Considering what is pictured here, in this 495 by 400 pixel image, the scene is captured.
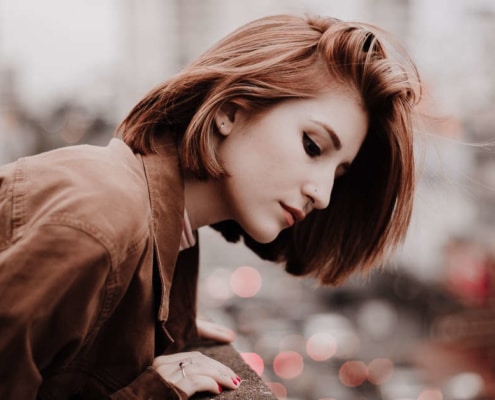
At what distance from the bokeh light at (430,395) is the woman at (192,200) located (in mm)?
20189

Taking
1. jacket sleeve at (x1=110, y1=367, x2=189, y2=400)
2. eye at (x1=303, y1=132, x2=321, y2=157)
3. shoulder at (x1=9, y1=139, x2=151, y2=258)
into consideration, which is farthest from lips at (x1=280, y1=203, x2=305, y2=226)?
jacket sleeve at (x1=110, y1=367, x2=189, y2=400)

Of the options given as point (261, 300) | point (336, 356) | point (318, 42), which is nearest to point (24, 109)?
point (261, 300)

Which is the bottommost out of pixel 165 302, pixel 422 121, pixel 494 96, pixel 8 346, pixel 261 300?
pixel 261 300

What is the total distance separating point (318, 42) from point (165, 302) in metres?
1.04

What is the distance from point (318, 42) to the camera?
83.7 inches

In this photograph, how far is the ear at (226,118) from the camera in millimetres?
2055

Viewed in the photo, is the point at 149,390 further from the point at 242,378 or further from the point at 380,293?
the point at 380,293

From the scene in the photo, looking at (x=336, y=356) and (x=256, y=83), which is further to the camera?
(x=336, y=356)

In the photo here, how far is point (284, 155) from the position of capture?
1.99 m

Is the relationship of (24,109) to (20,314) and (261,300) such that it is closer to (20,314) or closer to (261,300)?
(261,300)

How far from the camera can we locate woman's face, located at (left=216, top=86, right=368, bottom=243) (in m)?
2.01

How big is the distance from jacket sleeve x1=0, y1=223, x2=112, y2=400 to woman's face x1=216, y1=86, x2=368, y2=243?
0.70 m

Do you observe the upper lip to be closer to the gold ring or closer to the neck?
the neck

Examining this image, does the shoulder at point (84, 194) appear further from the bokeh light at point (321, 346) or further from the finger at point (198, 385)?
the bokeh light at point (321, 346)
